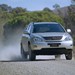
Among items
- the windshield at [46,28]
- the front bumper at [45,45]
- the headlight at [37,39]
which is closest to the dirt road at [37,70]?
the front bumper at [45,45]

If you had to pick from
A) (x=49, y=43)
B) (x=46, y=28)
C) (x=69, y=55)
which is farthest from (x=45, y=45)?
(x=46, y=28)

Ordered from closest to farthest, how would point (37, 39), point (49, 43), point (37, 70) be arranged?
point (37, 70) → point (49, 43) → point (37, 39)

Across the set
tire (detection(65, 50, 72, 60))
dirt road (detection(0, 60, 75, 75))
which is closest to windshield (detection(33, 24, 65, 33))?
tire (detection(65, 50, 72, 60))

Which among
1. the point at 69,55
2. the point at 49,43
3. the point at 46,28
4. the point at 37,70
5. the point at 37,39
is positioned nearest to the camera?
the point at 37,70

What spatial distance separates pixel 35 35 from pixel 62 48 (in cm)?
125

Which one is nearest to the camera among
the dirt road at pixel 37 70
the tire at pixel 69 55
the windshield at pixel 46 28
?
the dirt road at pixel 37 70

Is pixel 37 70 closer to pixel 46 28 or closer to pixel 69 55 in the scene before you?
pixel 69 55

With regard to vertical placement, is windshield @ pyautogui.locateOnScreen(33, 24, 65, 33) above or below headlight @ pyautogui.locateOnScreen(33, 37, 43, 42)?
above

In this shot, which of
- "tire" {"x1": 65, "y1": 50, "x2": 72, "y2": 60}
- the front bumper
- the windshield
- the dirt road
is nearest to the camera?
the dirt road

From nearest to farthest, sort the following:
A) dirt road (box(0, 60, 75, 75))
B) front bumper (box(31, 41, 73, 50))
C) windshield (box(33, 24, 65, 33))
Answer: dirt road (box(0, 60, 75, 75)) → front bumper (box(31, 41, 73, 50)) → windshield (box(33, 24, 65, 33))

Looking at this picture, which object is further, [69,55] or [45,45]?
[69,55]

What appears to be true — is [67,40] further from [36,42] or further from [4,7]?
[4,7]

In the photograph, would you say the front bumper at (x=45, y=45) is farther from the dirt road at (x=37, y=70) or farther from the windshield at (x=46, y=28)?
the dirt road at (x=37, y=70)

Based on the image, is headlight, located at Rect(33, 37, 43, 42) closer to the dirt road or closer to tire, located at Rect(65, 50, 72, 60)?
tire, located at Rect(65, 50, 72, 60)
